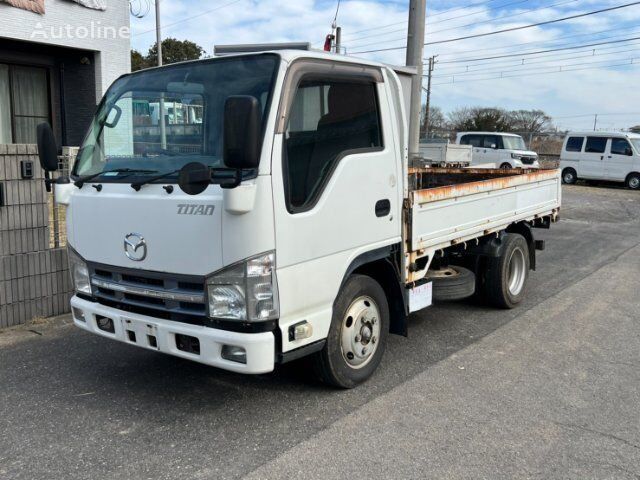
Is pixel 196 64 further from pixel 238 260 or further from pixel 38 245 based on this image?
pixel 38 245

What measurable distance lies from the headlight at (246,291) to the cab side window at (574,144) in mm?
22904

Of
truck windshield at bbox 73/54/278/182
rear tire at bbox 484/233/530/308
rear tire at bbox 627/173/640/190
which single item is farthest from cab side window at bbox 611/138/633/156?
truck windshield at bbox 73/54/278/182

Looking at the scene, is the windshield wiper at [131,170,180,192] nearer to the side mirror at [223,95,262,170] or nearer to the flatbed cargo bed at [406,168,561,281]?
the side mirror at [223,95,262,170]

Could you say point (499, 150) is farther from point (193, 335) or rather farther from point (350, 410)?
point (193, 335)

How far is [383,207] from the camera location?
422 cm

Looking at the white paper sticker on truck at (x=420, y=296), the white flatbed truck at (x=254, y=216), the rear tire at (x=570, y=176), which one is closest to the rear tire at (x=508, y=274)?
the white paper sticker on truck at (x=420, y=296)

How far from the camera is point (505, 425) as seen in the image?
373cm

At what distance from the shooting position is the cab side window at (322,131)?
356cm

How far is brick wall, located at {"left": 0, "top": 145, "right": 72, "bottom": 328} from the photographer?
5398 mm

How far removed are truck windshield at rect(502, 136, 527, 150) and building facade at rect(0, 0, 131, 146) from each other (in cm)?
1513

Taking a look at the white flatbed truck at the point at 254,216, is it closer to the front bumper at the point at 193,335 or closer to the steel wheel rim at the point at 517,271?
the front bumper at the point at 193,335

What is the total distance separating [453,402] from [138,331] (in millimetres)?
2178

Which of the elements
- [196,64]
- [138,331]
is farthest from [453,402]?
[196,64]

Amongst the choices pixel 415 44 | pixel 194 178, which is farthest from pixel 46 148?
pixel 415 44
